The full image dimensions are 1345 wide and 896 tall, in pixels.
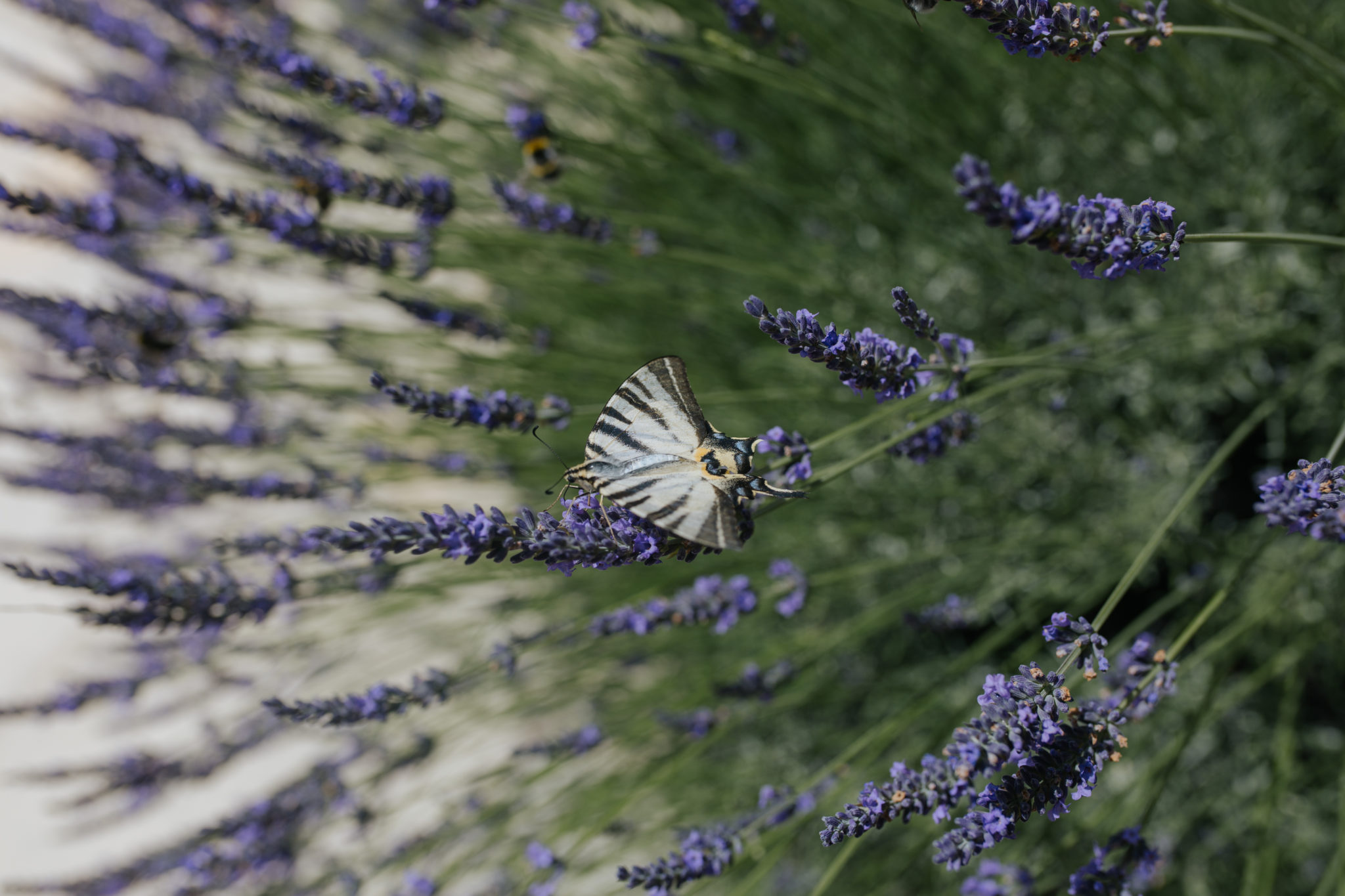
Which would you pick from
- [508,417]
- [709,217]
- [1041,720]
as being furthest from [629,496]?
[709,217]

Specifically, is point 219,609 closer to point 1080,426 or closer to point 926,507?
point 926,507

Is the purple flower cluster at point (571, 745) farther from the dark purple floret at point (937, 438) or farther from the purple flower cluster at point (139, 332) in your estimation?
the purple flower cluster at point (139, 332)

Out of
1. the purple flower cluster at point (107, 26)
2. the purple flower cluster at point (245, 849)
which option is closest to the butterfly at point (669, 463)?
the purple flower cluster at point (245, 849)

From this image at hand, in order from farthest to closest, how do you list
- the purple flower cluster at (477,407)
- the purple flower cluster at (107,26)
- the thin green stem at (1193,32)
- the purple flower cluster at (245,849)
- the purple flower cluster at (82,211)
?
the purple flower cluster at (107,26)
the purple flower cluster at (245,849)
the purple flower cluster at (82,211)
the purple flower cluster at (477,407)
the thin green stem at (1193,32)

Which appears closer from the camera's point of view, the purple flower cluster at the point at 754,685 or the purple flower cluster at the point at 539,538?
the purple flower cluster at the point at 539,538

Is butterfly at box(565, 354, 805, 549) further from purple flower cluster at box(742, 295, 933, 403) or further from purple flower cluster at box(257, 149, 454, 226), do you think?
purple flower cluster at box(257, 149, 454, 226)
